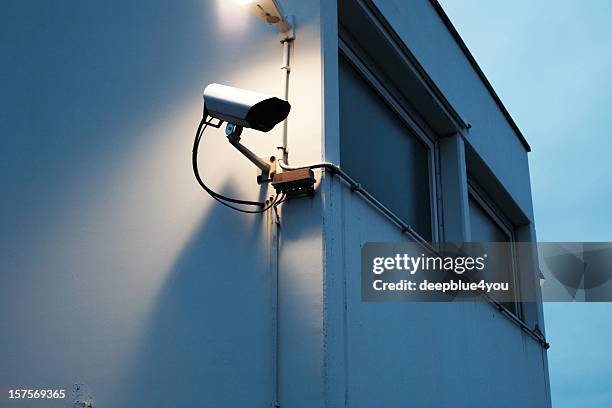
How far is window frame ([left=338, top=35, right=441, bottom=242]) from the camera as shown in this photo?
5.39 m

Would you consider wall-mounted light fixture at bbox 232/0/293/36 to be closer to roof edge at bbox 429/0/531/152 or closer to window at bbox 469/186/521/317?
roof edge at bbox 429/0/531/152

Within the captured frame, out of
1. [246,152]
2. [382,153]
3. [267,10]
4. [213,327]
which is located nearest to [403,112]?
[382,153]

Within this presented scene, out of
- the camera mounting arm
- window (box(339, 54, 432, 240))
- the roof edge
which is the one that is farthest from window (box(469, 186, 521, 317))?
the camera mounting arm

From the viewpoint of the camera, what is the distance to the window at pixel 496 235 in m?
7.71

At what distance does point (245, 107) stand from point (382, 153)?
2001 mm

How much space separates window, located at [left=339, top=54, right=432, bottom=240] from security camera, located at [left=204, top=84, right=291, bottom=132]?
1.11 m

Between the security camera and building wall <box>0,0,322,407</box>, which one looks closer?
the security camera

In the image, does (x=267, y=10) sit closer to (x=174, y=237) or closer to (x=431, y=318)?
(x=174, y=237)

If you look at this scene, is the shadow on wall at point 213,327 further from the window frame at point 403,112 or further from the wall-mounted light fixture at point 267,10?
the window frame at point 403,112

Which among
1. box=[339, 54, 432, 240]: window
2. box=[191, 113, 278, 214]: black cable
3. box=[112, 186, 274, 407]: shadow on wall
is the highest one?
box=[339, 54, 432, 240]: window

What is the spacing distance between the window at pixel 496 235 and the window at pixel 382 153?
1.38 meters

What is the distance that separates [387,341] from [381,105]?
2066 mm

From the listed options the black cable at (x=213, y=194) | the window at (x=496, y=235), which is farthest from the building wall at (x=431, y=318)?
the black cable at (x=213, y=194)

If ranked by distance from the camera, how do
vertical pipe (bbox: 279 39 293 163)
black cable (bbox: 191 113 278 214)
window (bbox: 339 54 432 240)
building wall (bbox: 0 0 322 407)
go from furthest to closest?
window (bbox: 339 54 432 240), vertical pipe (bbox: 279 39 293 163), black cable (bbox: 191 113 278 214), building wall (bbox: 0 0 322 407)
